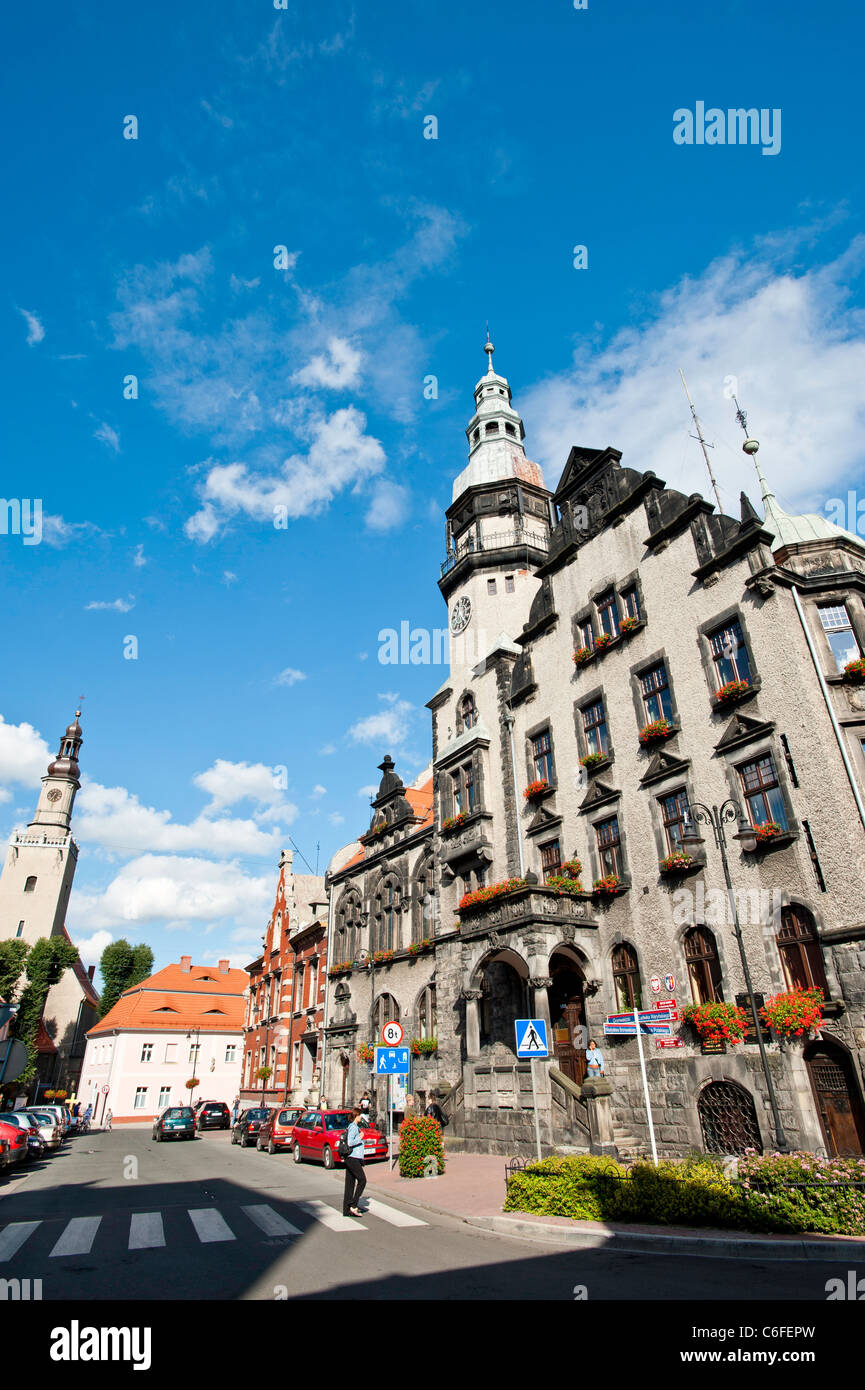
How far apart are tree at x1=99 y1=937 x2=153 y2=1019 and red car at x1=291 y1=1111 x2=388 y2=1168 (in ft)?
237

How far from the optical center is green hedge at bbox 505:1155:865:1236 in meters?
9.92

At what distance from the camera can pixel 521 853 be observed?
2506 centimetres

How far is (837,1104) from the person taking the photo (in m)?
14.2

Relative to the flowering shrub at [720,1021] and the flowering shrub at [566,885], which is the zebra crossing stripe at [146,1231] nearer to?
the flowering shrub at [720,1021]

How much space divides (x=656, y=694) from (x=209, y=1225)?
51.5ft

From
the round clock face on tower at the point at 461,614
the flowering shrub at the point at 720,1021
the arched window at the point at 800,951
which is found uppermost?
the round clock face on tower at the point at 461,614

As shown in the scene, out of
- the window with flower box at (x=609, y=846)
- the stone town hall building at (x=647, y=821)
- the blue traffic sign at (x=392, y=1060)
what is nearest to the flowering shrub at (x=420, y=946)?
the stone town hall building at (x=647, y=821)

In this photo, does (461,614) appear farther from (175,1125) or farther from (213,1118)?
(213,1118)

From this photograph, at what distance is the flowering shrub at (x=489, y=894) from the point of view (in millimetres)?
21392

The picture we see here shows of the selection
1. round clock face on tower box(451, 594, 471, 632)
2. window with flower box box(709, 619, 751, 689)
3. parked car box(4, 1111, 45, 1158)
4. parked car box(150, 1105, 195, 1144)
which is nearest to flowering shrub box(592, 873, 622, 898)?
window with flower box box(709, 619, 751, 689)

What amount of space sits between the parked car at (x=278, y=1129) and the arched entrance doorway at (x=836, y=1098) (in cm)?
1851

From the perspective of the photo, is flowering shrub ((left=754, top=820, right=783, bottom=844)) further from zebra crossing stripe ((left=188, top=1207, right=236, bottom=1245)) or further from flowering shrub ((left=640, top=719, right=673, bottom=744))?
zebra crossing stripe ((left=188, top=1207, right=236, bottom=1245))
